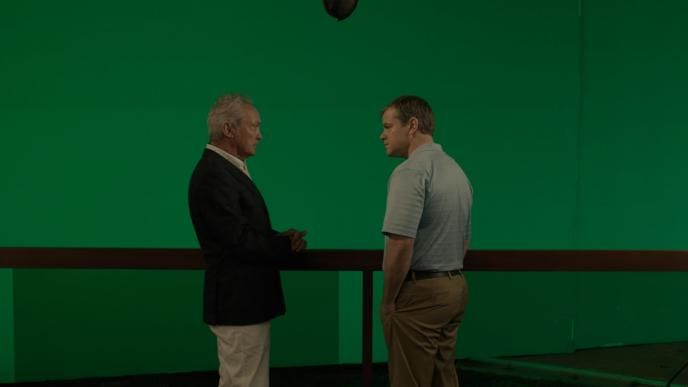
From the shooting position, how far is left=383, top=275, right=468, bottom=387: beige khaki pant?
7.47 feet

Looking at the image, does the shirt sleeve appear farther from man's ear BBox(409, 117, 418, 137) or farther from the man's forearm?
man's ear BBox(409, 117, 418, 137)

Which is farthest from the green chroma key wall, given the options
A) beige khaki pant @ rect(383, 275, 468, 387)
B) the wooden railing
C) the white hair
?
beige khaki pant @ rect(383, 275, 468, 387)

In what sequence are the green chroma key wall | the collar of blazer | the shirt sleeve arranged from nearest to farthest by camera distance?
the shirt sleeve, the collar of blazer, the green chroma key wall

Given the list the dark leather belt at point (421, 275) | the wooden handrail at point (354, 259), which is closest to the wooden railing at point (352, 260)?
the wooden handrail at point (354, 259)

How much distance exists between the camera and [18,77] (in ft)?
12.5

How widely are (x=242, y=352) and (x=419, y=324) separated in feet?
2.02

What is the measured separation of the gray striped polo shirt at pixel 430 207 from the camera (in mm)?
2141

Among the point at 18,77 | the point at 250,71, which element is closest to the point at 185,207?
the point at 250,71

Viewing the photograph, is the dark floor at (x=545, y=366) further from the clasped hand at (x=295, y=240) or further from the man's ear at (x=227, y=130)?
the man's ear at (x=227, y=130)

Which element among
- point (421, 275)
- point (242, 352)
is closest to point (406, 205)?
point (421, 275)

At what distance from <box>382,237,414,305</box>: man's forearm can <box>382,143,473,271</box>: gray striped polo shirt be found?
0.04 meters

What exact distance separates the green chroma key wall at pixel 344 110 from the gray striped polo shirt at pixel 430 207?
192 cm

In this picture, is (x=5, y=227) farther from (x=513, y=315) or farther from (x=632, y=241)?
(x=632, y=241)

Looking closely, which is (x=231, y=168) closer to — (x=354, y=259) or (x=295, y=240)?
(x=295, y=240)
